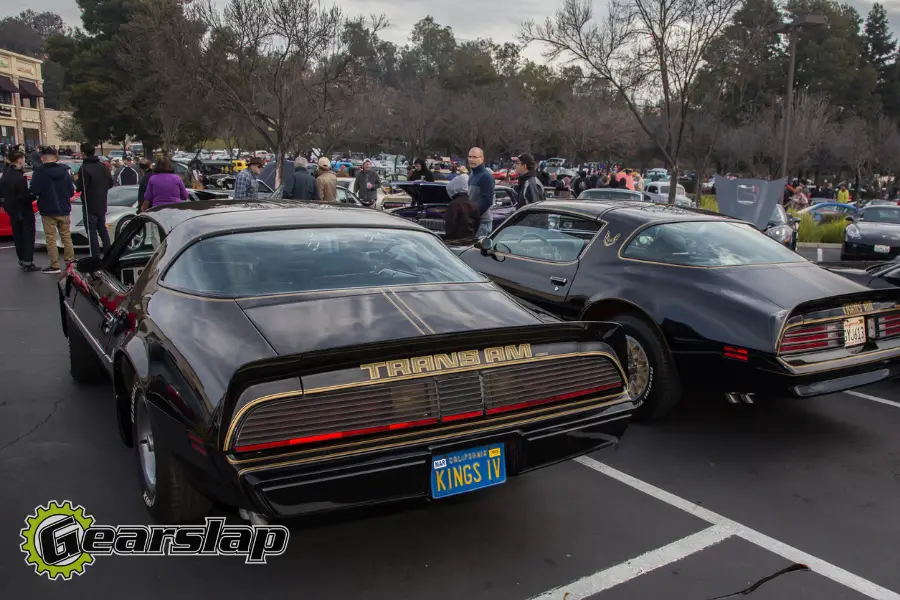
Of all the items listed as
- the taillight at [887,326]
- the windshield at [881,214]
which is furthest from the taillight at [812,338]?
the windshield at [881,214]

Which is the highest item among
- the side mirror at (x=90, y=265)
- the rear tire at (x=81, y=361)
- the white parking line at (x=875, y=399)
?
the side mirror at (x=90, y=265)

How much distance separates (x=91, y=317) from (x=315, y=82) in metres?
15.4

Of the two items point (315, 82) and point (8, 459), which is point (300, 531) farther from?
Result: point (315, 82)

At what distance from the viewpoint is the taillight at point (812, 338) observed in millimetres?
4355

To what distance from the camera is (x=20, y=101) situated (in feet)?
246

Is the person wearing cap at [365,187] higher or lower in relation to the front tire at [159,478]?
higher

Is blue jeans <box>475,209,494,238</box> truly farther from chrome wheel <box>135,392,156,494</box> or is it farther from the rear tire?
chrome wheel <box>135,392,156,494</box>

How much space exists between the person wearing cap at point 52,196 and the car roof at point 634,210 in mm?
8207

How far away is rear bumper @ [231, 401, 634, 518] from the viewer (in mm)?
2576

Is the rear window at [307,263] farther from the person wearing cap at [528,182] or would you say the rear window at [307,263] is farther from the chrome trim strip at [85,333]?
the person wearing cap at [528,182]

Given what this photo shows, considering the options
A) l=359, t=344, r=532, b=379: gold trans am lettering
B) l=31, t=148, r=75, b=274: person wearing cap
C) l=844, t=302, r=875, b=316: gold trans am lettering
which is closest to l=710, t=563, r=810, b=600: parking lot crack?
l=359, t=344, r=532, b=379: gold trans am lettering

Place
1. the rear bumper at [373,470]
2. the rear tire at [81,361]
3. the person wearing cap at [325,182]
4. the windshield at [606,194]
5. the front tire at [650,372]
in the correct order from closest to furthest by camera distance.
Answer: the rear bumper at [373,470]
the front tire at [650,372]
the rear tire at [81,361]
the person wearing cap at [325,182]
the windshield at [606,194]

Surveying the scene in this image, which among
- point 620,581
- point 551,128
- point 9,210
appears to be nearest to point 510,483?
point 620,581
